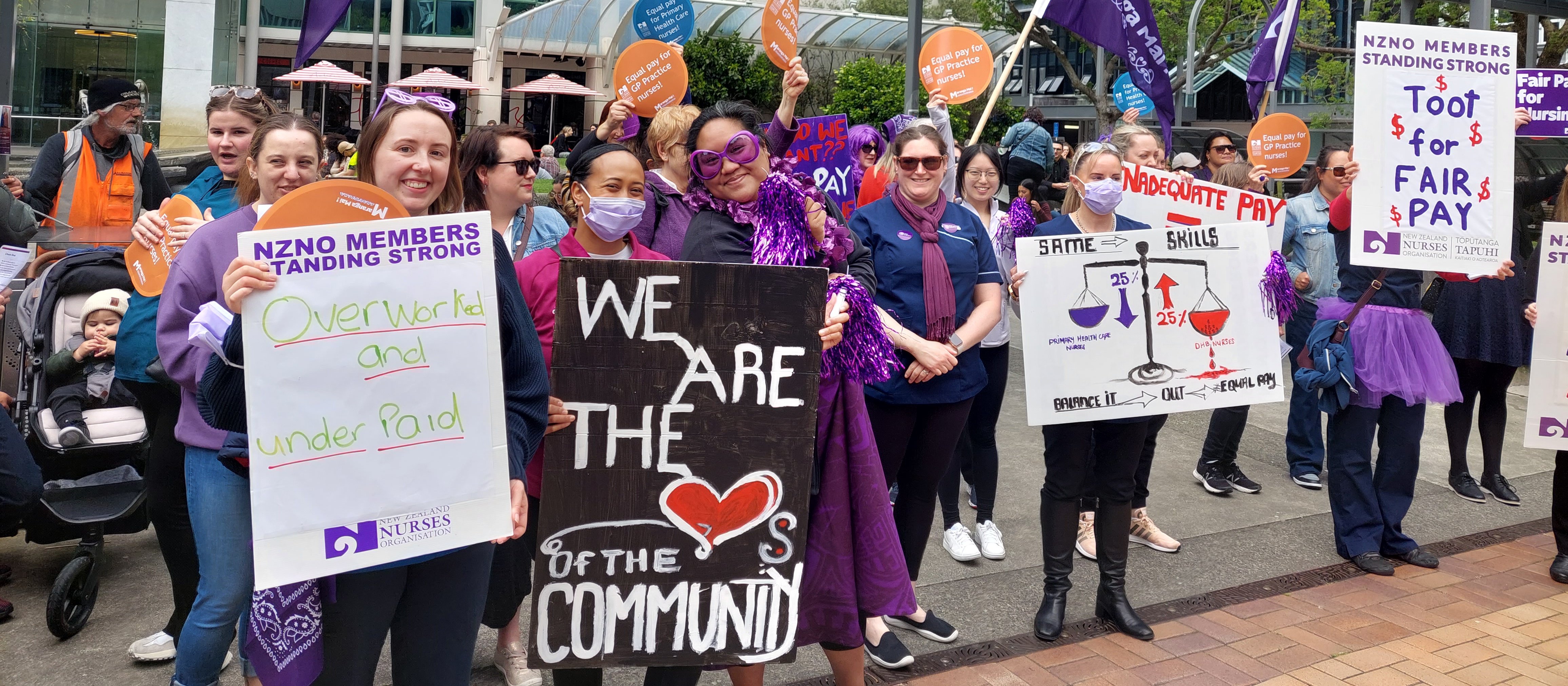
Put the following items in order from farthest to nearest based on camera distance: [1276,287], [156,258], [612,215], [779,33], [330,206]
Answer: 1. [779,33]
2. [1276,287]
3. [156,258]
4. [612,215]
5. [330,206]

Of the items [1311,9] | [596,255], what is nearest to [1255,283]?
[596,255]

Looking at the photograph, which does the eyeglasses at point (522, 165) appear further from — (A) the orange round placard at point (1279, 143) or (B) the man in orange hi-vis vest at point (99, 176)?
(A) the orange round placard at point (1279, 143)

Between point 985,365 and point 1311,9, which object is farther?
point 1311,9

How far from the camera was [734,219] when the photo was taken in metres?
3.31

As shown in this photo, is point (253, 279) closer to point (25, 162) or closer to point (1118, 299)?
point (1118, 299)

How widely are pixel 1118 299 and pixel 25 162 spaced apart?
1293 cm

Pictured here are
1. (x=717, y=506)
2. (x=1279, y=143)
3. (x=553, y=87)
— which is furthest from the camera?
(x=553, y=87)

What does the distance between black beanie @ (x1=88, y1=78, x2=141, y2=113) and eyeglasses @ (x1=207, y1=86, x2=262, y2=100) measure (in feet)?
6.84

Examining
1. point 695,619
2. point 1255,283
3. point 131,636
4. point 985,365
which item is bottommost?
point 131,636

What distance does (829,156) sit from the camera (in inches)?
278

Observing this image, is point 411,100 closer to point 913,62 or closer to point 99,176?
point 99,176

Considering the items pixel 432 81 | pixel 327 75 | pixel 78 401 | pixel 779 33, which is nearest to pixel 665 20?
pixel 779 33

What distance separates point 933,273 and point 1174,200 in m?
1.41

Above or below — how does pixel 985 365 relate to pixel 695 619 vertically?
above
